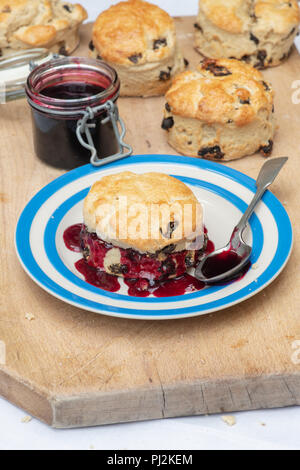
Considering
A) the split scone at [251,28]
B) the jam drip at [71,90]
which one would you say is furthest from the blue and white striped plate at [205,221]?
the split scone at [251,28]

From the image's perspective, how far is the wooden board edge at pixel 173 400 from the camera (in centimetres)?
196

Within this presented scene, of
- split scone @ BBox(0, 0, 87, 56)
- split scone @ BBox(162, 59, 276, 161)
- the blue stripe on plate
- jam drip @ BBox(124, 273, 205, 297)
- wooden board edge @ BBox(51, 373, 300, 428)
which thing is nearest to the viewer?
wooden board edge @ BBox(51, 373, 300, 428)

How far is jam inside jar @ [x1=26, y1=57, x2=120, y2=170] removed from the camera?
2.68m

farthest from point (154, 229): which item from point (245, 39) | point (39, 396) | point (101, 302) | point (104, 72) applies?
point (245, 39)

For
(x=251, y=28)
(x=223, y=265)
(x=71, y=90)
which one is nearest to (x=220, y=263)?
(x=223, y=265)

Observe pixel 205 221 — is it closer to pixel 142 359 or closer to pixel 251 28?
pixel 142 359

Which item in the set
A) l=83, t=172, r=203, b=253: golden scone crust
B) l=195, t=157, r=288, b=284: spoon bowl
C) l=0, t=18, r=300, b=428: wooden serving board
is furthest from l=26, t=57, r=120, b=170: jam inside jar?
l=195, t=157, r=288, b=284: spoon bowl

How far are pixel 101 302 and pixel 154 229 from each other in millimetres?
293

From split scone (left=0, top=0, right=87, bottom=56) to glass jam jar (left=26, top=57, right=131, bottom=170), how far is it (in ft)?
1.89

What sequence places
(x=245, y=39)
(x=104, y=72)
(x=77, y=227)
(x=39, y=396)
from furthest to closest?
(x=245, y=39) < (x=104, y=72) < (x=77, y=227) < (x=39, y=396)

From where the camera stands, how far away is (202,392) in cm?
199

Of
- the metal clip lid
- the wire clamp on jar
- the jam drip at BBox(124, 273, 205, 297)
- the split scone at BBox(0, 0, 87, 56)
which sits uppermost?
the split scone at BBox(0, 0, 87, 56)

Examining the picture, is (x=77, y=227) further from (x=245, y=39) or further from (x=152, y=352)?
(x=245, y=39)

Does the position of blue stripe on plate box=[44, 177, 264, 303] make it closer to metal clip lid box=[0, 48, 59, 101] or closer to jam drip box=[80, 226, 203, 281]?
jam drip box=[80, 226, 203, 281]
